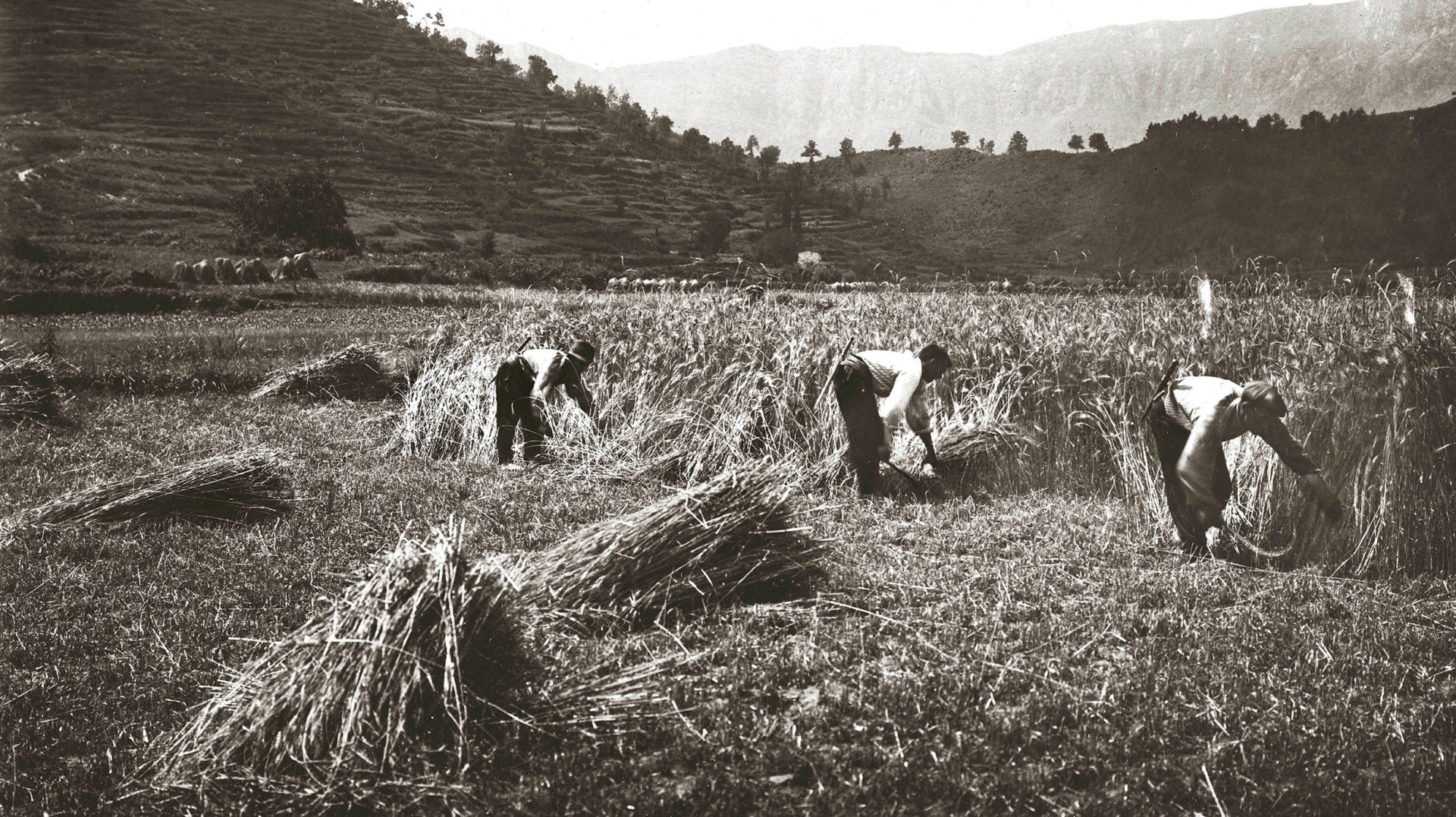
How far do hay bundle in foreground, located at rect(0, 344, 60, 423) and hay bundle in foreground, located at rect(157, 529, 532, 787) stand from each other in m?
10.5

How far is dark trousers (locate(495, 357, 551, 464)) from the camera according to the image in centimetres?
1053

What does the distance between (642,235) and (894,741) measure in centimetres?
9895

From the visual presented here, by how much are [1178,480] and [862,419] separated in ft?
9.01

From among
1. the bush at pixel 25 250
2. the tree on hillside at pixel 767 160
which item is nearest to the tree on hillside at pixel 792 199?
the tree on hillside at pixel 767 160

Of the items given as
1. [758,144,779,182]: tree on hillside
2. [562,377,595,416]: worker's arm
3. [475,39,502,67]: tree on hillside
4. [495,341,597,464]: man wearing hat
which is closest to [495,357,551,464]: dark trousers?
[495,341,597,464]: man wearing hat

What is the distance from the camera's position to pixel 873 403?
853cm

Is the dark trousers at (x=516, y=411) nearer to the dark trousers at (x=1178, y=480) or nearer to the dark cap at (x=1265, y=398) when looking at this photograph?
the dark trousers at (x=1178, y=480)

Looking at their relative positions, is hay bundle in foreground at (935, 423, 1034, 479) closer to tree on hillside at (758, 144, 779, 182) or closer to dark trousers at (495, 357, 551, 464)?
dark trousers at (495, 357, 551, 464)

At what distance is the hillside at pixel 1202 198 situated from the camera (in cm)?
6619

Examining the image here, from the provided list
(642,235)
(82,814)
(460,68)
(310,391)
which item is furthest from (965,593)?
(460,68)

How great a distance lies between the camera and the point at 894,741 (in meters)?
3.76

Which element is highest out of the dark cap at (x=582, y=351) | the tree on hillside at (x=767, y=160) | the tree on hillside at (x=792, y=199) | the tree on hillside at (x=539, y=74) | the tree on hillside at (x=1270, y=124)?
the tree on hillside at (x=539, y=74)

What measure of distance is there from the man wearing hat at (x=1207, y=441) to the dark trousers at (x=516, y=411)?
6466 millimetres

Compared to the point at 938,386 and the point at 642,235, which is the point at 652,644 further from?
the point at 642,235
